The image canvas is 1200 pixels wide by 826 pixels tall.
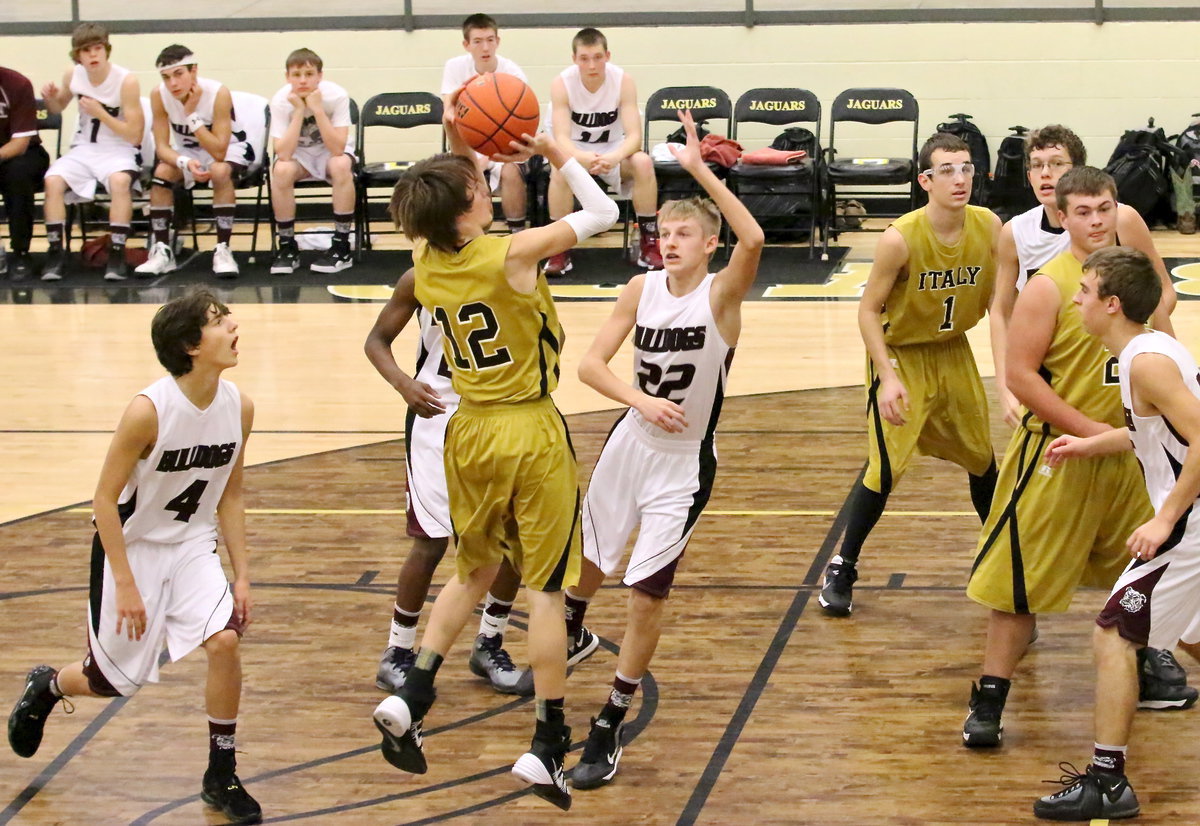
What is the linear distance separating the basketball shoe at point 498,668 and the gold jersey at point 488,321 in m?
1.08

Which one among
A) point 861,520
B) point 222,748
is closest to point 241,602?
point 222,748

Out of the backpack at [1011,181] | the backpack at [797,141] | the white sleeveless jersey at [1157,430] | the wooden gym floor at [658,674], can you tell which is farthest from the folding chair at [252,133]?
the white sleeveless jersey at [1157,430]

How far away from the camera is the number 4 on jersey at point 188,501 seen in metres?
4.32

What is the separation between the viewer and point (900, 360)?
5.60 metres

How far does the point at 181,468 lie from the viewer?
4273mm

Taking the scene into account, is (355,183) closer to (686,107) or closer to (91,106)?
(91,106)

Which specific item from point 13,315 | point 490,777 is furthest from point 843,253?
point 490,777

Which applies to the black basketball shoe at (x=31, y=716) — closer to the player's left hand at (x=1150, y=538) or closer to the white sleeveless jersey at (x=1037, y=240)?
the player's left hand at (x=1150, y=538)

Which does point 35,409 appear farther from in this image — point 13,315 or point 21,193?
point 21,193

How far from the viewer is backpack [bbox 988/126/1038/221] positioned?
12.7 meters

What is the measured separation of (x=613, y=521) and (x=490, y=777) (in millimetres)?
813

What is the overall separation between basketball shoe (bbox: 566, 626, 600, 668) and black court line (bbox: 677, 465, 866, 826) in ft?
1.78

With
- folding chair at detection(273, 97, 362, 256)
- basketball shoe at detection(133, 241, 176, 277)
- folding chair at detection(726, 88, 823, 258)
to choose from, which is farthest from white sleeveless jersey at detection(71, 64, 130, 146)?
folding chair at detection(726, 88, 823, 258)

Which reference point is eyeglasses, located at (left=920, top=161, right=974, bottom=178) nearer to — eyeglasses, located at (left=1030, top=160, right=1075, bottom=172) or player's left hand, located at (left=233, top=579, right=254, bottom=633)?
eyeglasses, located at (left=1030, top=160, right=1075, bottom=172)
